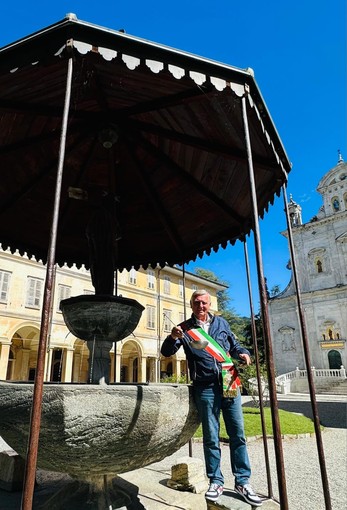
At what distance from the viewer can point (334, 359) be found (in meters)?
30.2

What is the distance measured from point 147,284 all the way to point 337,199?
22.1 m

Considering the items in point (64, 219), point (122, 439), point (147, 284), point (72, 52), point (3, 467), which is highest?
point (147, 284)

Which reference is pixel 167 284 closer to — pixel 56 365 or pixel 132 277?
pixel 132 277

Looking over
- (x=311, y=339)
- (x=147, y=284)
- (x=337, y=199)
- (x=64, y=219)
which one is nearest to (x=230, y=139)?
(x=64, y=219)

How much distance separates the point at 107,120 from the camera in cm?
423

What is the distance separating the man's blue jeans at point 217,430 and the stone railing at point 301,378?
88.2 feet

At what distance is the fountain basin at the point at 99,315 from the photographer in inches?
127

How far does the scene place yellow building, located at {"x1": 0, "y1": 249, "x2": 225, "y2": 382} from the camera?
20.0m

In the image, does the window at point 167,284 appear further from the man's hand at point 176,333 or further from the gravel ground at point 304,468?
the man's hand at point 176,333

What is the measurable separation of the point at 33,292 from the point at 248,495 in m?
21.1

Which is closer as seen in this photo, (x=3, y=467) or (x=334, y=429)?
(x=3, y=467)

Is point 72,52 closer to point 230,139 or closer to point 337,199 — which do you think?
point 230,139

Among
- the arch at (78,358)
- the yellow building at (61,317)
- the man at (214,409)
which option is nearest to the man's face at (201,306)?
the man at (214,409)

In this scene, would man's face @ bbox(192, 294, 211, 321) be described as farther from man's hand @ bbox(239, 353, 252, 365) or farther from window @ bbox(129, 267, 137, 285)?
window @ bbox(129, 267, 137, 285)
